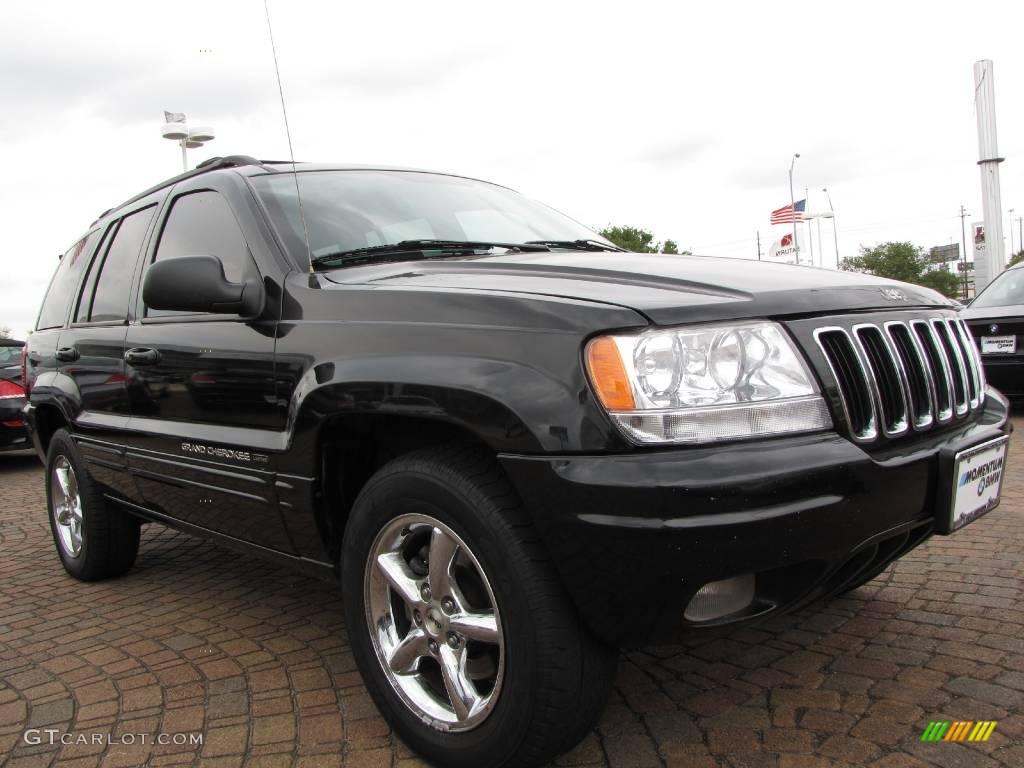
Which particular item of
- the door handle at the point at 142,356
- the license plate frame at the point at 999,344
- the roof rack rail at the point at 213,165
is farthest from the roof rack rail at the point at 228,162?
the license plate frame at the point at 999,344

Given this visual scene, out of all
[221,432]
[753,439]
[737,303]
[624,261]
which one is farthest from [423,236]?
[753,439]

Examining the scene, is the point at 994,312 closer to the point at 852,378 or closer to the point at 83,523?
the point at 852,378

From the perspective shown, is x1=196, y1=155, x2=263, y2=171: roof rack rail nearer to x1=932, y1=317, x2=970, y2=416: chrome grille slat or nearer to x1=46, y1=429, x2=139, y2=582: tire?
x1=46, y1=429, x2=139, y2=582: tire

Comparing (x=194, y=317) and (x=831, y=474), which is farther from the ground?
(x=194, y=317)

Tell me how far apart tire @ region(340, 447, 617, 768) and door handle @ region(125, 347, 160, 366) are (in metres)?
1.35

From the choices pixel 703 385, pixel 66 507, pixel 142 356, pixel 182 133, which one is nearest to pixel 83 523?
pixel 66 507

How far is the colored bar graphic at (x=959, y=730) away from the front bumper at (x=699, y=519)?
0.64m

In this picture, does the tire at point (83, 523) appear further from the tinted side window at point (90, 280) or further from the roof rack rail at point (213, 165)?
the roof rack rail at point (213, 165)

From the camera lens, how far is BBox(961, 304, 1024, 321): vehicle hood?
8258 millimetres

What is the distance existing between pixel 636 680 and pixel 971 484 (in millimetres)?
1160

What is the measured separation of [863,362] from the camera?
2.08m

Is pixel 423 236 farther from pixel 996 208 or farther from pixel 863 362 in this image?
pixel 996 208

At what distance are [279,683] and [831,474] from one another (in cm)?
197

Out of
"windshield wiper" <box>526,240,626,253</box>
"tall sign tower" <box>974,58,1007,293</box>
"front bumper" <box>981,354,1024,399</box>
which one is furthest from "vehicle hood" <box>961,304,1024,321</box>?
"tall sign tower" <box>974,58,1007,293</box>
